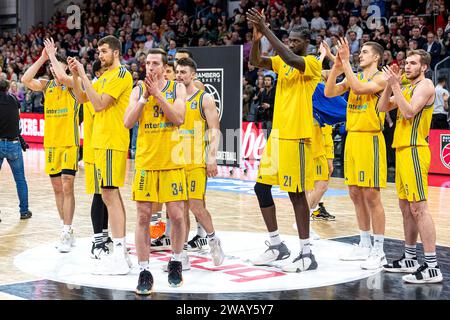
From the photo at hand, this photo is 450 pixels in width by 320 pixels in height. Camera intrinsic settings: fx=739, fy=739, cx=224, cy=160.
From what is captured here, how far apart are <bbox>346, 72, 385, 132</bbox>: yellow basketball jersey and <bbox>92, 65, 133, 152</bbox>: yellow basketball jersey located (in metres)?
2.31

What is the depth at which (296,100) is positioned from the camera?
7.20 m

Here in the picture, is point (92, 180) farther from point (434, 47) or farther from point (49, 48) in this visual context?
point (434, 47)

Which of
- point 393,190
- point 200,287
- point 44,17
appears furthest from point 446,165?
point 44,17

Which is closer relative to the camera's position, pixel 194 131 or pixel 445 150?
pixel 194 131

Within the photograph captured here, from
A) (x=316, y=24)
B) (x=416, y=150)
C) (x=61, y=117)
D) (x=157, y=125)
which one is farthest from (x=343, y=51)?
(x=316, y=24)

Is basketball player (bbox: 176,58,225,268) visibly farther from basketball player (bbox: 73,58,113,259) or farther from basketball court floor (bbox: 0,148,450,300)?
basketball player (bbox: 73,58,113,259)

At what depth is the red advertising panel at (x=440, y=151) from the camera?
50.4 ft

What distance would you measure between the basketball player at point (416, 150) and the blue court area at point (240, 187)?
5.72 m

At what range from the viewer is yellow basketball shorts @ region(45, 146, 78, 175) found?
27.5ft

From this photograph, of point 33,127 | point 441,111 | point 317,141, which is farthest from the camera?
point 33,127

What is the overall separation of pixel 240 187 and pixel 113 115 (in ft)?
22.6

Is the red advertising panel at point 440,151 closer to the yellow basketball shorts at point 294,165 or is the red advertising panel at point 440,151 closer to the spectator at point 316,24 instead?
the spectator at point 316,24

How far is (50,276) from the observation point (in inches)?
272

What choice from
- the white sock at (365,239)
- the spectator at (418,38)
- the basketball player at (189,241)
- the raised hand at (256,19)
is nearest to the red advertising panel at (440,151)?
the spectator at (418,38)
